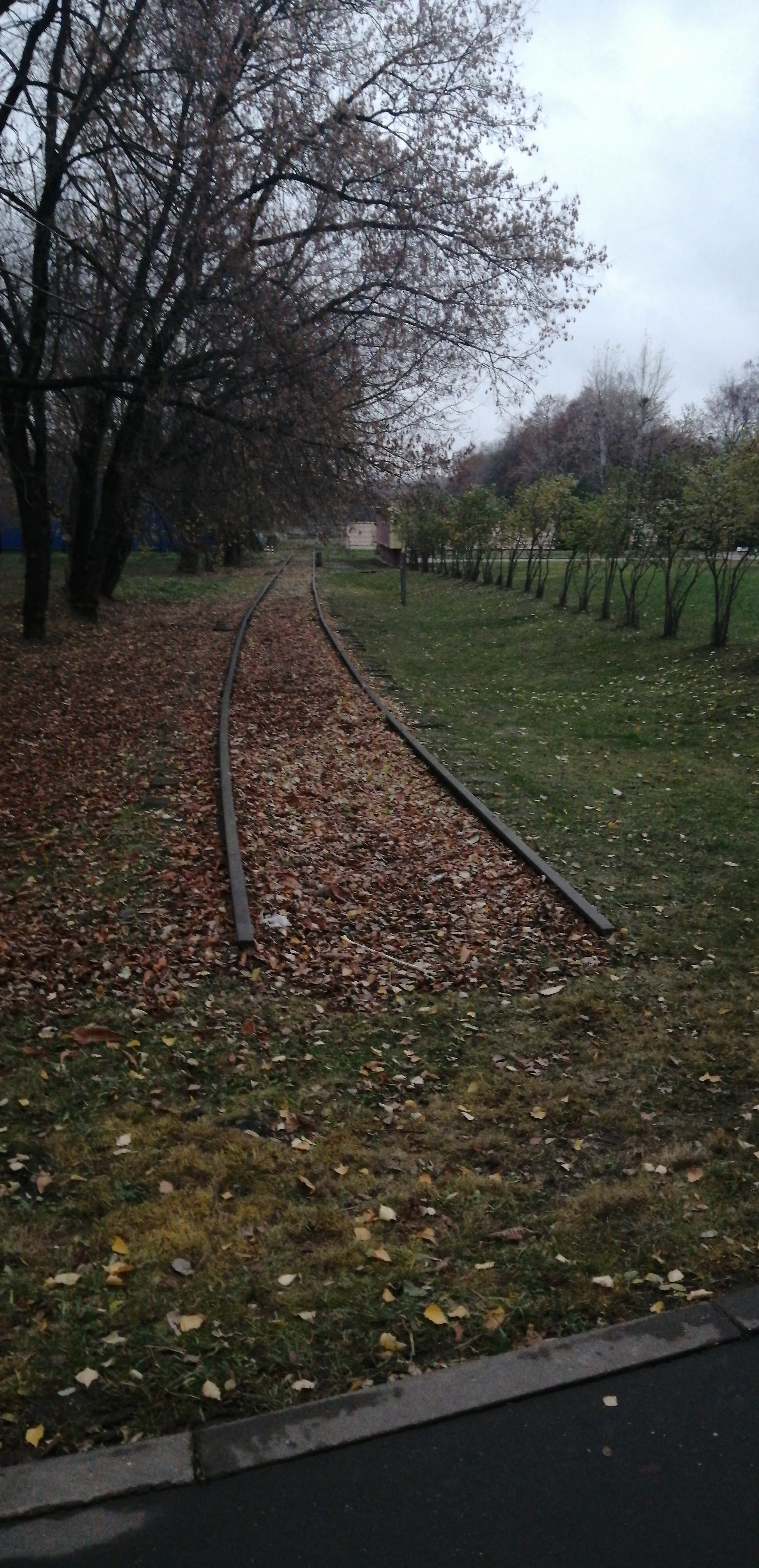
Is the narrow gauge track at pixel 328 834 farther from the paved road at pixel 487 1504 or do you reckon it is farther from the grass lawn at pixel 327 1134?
the paved road at pixel 487 1504

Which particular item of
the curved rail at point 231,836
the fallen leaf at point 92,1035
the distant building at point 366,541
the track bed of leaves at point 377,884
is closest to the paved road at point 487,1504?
the fallen leaf at point 92,1035

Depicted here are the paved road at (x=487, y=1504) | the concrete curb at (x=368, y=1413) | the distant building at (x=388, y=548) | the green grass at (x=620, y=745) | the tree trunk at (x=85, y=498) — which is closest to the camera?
the paved road at (x=487, y=1504)

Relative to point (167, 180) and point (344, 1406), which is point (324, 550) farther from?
point (344, 1406)

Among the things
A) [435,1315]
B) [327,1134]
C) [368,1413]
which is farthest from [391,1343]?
[327,1134]

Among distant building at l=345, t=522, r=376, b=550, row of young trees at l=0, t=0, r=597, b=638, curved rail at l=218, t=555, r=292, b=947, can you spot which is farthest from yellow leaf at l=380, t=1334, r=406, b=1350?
distant building at l=345, t=522, r=376, b=550

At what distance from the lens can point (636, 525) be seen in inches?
866

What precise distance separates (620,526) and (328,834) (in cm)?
1563

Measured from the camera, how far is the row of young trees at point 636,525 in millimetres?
17625

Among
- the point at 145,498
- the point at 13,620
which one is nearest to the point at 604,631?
the point at 145,498

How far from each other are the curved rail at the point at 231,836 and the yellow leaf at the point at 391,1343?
3.13m

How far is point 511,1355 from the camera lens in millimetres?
3477

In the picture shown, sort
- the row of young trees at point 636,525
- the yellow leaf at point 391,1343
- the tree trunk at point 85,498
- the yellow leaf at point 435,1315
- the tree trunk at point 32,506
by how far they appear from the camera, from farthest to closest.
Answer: the tree trunk at point 85,498 → the tree trunk at point 32,506 → the row of young trees at point 636,525 → the yellow leaf at point 435,1315 → the yellow leaf at point 391,1343

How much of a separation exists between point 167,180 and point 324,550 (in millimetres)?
46688

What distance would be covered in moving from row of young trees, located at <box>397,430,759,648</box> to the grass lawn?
9038 mm
